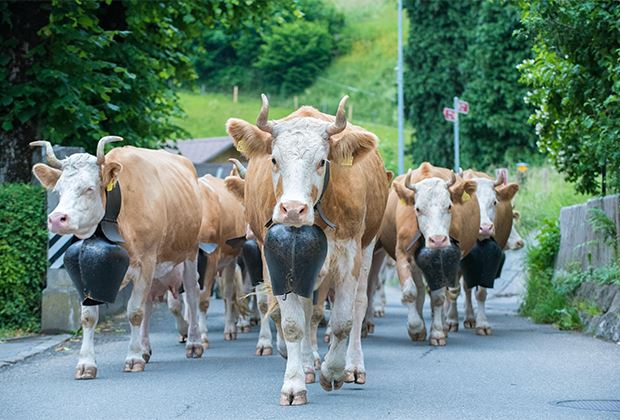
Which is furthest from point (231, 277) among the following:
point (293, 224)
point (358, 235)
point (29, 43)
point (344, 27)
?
point (344, 27)

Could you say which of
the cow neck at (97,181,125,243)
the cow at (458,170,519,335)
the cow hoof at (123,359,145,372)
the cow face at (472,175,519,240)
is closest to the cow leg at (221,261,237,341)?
the cow at (458,170,519,335)

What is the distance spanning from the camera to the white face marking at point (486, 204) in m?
17.3

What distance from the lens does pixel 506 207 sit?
754 inches

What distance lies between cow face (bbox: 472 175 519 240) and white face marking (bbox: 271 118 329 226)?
7.43 metres

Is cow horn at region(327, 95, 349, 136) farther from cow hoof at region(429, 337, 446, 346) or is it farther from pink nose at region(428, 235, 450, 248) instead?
cow hoof at region(429, 337, 446, 346)

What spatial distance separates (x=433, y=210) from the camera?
49.7 feet

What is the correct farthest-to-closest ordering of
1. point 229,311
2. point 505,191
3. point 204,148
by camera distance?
point 204,148
point 505,191
point 229,311

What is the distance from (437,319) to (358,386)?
444 cm

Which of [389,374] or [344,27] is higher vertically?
[344,27]

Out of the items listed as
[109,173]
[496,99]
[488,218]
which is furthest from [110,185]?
[496,99]

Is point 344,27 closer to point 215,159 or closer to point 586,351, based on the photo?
point 215,159

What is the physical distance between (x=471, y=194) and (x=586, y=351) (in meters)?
2.75

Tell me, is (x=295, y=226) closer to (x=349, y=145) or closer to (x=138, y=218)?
(x=349, y=145)

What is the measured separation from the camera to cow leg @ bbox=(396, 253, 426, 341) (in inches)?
596
